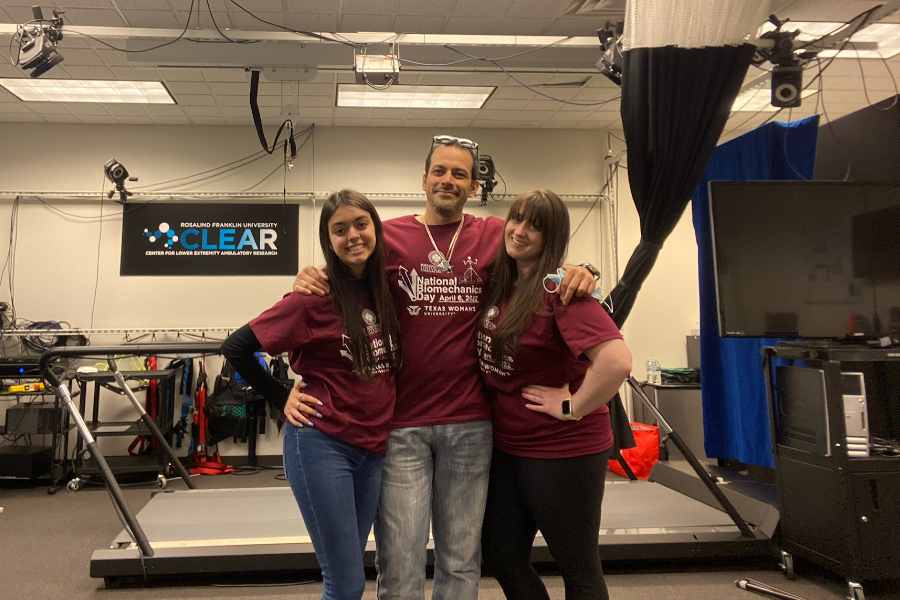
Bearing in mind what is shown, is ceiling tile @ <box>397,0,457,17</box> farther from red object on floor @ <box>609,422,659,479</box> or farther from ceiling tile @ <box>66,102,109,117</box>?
red object on floor @ <box>609,422,659,479</box>

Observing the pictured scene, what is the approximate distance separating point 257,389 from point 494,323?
2.45 feet

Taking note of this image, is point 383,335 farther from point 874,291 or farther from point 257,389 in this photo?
point 874,291

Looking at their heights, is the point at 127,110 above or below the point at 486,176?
above

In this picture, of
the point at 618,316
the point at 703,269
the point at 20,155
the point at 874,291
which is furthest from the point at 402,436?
the point at 20,155

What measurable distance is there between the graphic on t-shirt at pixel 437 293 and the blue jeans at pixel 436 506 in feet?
0.99

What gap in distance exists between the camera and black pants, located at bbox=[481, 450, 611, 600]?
5.08ft

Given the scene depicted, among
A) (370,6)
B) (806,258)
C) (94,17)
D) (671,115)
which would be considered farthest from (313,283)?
(94,17)

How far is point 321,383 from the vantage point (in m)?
1.57

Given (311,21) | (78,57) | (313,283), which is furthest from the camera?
Result: (78,57)

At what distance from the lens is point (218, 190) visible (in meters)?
6.20

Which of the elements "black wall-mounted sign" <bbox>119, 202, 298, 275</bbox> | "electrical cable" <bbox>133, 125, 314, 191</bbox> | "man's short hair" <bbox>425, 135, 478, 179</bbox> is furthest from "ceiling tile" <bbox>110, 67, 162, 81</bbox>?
"man's short hair" <bbox>425, 135, 478, 179</bbox>

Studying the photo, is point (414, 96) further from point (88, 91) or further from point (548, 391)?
point (548, 391)

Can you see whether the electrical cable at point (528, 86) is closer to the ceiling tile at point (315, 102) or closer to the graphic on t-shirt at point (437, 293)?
the ceiling tile at point (315, 102)

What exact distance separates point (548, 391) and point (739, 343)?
3.13m
